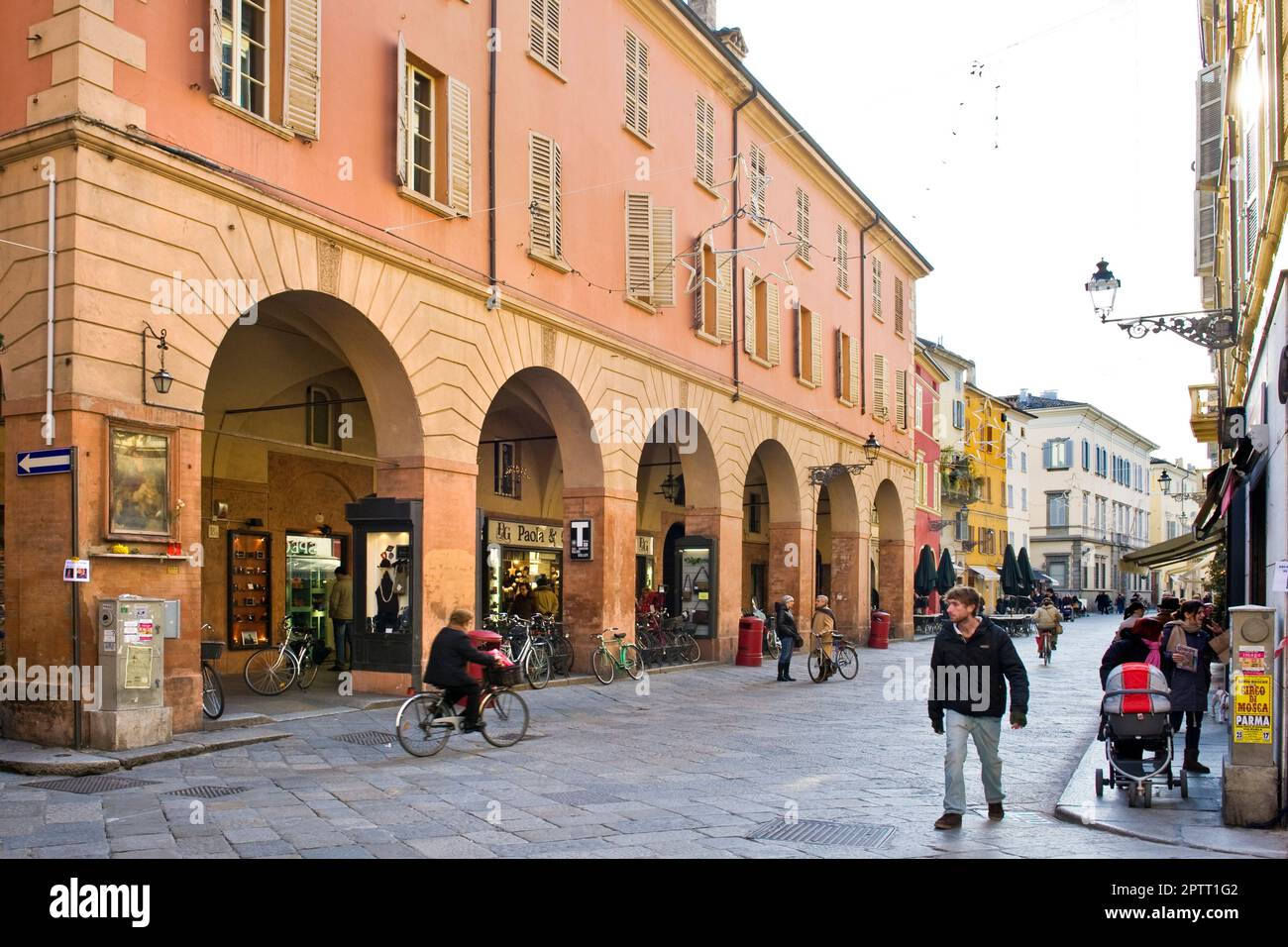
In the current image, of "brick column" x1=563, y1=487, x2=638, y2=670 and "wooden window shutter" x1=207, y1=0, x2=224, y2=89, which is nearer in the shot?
"wooden window shutter" x1=207, y1=0, x2=224, y2=89

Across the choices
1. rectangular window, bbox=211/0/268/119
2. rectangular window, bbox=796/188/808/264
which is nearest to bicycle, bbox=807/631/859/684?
rectangular window, bbox=796/188/808/264

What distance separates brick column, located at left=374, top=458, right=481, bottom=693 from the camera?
592 inches

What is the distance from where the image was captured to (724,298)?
79.5 ft

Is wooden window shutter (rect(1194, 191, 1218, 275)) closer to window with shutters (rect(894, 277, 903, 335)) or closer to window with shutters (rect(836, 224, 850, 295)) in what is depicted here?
window with shutters (rect(836, 224, 850, 295))

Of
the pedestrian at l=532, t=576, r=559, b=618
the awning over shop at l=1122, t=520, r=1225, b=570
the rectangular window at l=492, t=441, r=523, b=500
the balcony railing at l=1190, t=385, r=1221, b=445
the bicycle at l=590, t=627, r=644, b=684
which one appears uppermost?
the balcony railing at l=1190, t=385, r=1221, b=445

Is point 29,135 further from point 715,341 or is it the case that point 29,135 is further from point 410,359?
point 715,341

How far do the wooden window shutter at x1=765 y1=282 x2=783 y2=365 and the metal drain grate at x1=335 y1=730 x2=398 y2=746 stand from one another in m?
15.8

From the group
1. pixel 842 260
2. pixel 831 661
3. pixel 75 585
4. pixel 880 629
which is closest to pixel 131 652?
pixel 75 585

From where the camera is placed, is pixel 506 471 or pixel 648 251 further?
pixel 506 471

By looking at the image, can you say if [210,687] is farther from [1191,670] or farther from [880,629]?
[880,629]

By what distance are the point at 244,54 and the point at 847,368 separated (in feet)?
70.0

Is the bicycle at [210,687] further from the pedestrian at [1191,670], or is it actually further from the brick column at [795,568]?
the brick column at [795,568]

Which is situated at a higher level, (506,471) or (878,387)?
(878,387)

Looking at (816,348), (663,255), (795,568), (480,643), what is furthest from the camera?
(816,348)
